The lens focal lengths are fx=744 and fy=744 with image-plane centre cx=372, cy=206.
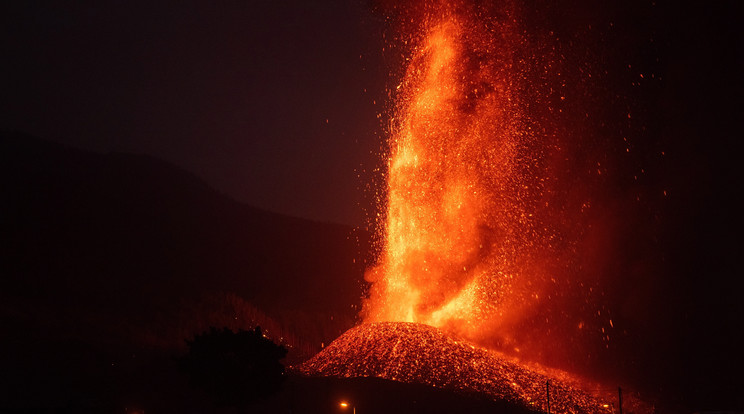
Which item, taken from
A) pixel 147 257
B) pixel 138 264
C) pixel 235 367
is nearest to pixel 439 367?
pixel 235 367

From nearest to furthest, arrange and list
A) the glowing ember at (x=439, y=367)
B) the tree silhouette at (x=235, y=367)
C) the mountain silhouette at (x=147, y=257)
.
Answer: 1. the tree silhouette at (x=235, y=367)
2. the glowing ember at (x=439, y=367)
3. the mountain silhouette at (x=147, y=257)

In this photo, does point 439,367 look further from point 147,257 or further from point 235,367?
point 147,257

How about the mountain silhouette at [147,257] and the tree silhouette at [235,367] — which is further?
the mountain silhouette at [147,257]

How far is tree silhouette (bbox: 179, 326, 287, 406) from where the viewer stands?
2198cm

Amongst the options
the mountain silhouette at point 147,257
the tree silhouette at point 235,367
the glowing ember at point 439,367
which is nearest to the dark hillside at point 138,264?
the mountain silhouette at point 147,257

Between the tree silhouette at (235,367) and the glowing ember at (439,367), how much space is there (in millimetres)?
4233

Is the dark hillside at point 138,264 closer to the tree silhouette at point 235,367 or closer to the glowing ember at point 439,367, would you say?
the tree silhouette at point 235,367

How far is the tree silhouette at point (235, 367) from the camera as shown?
22.0 m

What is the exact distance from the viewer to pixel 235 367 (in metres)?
22.0

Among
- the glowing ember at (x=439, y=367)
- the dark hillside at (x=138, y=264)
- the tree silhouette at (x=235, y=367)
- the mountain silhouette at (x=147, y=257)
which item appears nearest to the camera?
the tree silhouette at (x=235, y=367)

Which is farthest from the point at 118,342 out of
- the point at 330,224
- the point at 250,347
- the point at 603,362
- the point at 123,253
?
the point at 330,224

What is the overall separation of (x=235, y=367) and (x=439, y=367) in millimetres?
7777

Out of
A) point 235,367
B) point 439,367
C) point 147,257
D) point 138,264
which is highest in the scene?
point 147,257

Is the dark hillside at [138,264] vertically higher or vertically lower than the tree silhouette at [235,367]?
higher
